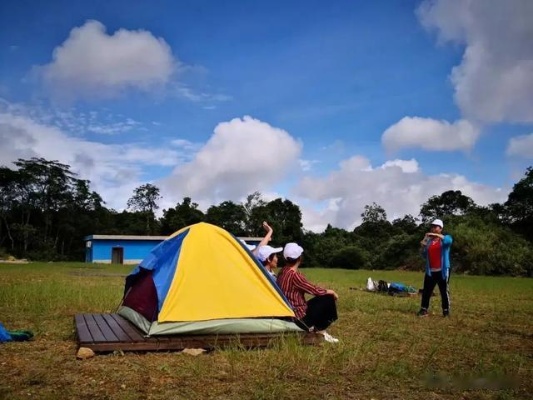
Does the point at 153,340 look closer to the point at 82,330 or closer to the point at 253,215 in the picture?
the point at 82,330

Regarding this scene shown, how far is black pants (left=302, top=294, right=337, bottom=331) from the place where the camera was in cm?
705

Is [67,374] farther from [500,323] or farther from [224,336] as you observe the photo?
[500,323]

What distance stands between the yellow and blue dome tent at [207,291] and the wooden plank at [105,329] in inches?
15.8

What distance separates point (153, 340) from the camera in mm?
6410

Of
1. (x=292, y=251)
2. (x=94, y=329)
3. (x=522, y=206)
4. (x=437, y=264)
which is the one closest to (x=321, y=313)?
(x=292, y=251)

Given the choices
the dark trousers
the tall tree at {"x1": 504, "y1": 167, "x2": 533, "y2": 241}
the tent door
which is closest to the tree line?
the tall tree at {"x1": 504, "y1": 167, "x2": 533, "y2": 241}

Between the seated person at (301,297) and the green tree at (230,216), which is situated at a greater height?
the green tree at (230,216)

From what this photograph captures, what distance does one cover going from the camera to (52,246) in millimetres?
56094

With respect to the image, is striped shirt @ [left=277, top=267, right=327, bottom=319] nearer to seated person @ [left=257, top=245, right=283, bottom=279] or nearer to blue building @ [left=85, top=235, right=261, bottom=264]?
seated person @ [left=257, top=245, right=283, bottom=279]

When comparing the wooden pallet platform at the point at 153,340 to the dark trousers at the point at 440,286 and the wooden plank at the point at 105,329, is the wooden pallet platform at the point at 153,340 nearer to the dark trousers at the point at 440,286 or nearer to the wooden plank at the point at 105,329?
the wooden plank at the point at 105,329

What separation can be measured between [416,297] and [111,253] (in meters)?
38.7

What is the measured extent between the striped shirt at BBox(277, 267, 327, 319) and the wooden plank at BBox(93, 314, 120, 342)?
245 cm

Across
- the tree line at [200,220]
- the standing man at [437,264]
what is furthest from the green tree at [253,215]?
the standing man at [437,264]

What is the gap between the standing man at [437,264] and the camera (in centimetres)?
1052
